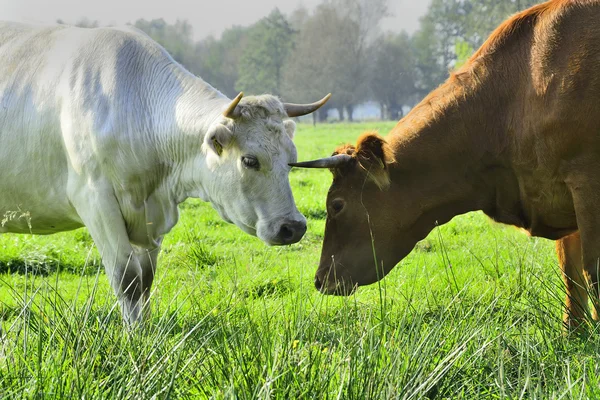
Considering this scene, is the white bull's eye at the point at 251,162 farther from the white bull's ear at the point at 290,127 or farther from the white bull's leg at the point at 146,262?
the white bull's leg at the point at 146,262

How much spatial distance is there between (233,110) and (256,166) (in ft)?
1.24

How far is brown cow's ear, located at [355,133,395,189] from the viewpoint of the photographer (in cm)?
535

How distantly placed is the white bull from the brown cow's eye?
10.8 inches

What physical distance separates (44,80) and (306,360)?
311cm

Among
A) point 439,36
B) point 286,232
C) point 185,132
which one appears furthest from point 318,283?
point 439,36

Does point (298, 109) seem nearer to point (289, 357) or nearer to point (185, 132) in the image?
point (185, 132)

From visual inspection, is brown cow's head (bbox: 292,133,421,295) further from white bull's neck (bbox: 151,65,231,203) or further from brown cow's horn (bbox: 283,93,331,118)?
white bull's neck (bbox: 151,65,231,203)

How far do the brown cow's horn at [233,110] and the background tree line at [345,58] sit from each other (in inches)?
3254

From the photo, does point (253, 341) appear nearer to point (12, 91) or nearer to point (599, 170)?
point (599, 170)

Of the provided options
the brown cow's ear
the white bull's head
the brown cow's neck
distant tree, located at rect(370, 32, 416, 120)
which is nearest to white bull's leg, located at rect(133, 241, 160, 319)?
the white bull's head

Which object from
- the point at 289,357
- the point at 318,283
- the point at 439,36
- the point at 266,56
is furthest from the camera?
the point at 439,36

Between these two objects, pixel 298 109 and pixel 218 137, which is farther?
pixel 298 109

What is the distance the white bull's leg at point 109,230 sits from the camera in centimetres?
539

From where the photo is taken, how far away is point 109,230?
5422 mm
